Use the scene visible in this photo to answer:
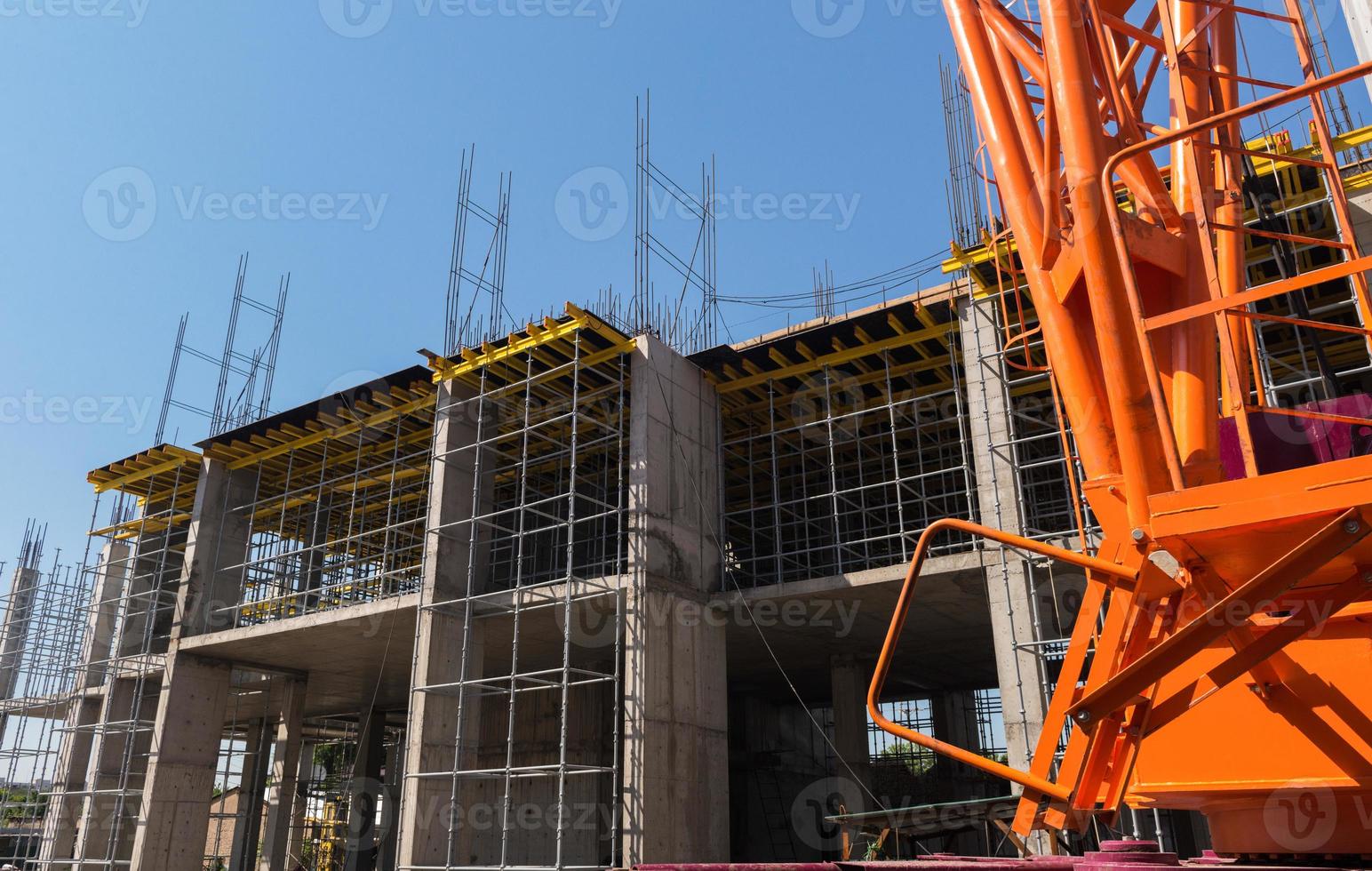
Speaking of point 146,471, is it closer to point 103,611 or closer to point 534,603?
point 103,611

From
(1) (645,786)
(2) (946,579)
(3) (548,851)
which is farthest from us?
(3) (548,851)

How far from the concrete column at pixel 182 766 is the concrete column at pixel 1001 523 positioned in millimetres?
17444

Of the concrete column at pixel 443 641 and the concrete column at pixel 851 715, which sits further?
the concrete column at pixel 851 715

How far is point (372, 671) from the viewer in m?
24.9

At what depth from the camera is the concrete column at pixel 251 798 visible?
26609 millimetres

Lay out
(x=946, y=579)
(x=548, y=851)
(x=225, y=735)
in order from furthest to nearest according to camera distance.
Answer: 1. (x=225, y=735)
2. (x=548, y=851)
3. (x=946, y=579)

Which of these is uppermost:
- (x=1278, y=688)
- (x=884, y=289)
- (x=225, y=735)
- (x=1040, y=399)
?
(x=884, y=289)

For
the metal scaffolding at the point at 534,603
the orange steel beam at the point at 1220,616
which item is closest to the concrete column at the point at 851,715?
the metal scaffolding at the point at 534,603

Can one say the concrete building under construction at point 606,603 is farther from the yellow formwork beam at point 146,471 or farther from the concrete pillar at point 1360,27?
the concrete pillar at point 1360,27

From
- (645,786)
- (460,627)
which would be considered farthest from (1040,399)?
(460,627)

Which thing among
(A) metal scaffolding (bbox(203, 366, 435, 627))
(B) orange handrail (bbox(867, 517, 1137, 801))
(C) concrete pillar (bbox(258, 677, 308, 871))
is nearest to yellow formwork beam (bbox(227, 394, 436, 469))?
(A) metal scaffolding (bbox(203, 366, 435, 627))

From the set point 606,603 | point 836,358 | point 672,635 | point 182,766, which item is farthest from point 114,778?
point 836,358

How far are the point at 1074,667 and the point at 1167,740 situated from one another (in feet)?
1.63

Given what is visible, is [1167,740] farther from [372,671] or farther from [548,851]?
[372,671]
